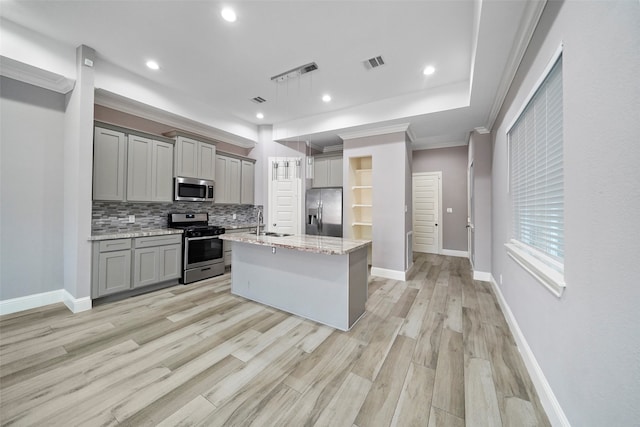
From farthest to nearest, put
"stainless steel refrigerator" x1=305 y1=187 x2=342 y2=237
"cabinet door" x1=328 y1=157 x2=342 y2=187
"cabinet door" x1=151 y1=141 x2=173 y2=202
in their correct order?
"cabinet door" x1=328 y1=157 x2=342 y2=187
"stainless steel refrigerator" x1=305 y1=187 x2=342 y2=237
"cabinet door" x1=151 y1=141 x2=173 y2=202

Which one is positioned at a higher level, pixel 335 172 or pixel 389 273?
pixel 335 172

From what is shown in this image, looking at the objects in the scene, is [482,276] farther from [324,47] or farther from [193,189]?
[193,189]

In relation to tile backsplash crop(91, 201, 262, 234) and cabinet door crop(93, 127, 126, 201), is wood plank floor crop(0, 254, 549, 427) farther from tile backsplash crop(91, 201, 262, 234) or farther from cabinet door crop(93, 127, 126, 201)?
cabinet door crop(93, 127, 126, 201)

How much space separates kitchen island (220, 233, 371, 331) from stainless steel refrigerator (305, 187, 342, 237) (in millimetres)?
2073

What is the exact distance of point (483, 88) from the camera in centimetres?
292

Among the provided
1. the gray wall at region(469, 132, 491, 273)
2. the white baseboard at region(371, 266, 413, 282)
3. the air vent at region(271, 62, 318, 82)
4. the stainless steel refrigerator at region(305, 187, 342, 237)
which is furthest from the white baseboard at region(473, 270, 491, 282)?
the air vent at region(271, 62, 318, 82)

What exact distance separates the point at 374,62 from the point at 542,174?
2.30 metres

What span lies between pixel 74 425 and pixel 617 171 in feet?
10.0

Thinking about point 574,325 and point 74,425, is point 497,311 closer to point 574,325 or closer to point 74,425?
point 574,325

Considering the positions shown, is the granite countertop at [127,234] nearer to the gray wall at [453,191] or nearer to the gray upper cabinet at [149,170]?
the gray upper cabinet at [149,170]

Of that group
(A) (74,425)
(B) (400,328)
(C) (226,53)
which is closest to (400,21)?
(C) (226,53)

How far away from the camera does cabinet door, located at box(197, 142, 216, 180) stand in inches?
175

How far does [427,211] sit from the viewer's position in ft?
21.7

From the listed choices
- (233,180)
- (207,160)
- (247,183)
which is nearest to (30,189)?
(207,160)
